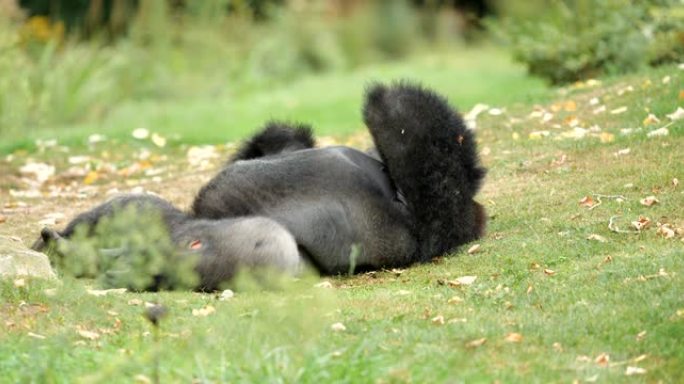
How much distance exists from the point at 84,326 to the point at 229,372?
3.38ft

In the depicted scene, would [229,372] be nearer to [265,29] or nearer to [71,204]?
[71,204]

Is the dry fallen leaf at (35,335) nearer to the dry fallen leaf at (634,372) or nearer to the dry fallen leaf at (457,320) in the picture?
the dry fallen leaf at (457,320)

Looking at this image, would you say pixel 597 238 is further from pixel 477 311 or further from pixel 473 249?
pixel 477 311

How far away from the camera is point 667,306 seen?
5297 millimetres

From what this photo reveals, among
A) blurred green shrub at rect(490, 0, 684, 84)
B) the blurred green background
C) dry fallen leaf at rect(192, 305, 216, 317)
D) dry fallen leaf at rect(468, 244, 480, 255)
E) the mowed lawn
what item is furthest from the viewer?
the blurred green background

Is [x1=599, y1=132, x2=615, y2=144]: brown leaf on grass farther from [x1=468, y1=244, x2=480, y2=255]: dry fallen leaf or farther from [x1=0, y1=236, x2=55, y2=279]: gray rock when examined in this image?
[x1=0, y1=236, x2=55, y2=279]: gray rock

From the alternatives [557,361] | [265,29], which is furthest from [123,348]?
[265,29]

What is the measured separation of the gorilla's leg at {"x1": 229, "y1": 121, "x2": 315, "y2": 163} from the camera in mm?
7168

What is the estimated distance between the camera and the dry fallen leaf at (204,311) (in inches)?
214

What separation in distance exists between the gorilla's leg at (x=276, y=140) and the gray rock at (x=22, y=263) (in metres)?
1.66

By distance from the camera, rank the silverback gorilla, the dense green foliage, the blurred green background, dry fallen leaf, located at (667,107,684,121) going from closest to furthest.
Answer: the silverback gorilla → dry fallen leaf, located at (667,107,684,121) → the blurred green background → the dense green foliage

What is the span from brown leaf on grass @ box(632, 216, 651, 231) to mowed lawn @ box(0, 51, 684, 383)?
0.05 feet

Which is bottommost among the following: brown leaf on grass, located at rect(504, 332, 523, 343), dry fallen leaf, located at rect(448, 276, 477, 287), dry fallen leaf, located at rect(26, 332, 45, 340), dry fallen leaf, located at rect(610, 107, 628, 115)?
dry fallen leaf, located at rect(448, 276, 477, 287)

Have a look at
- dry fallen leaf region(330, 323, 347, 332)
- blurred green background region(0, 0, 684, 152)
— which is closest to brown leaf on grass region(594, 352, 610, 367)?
dry fallen leaf region(330, 323, 347, 332)
